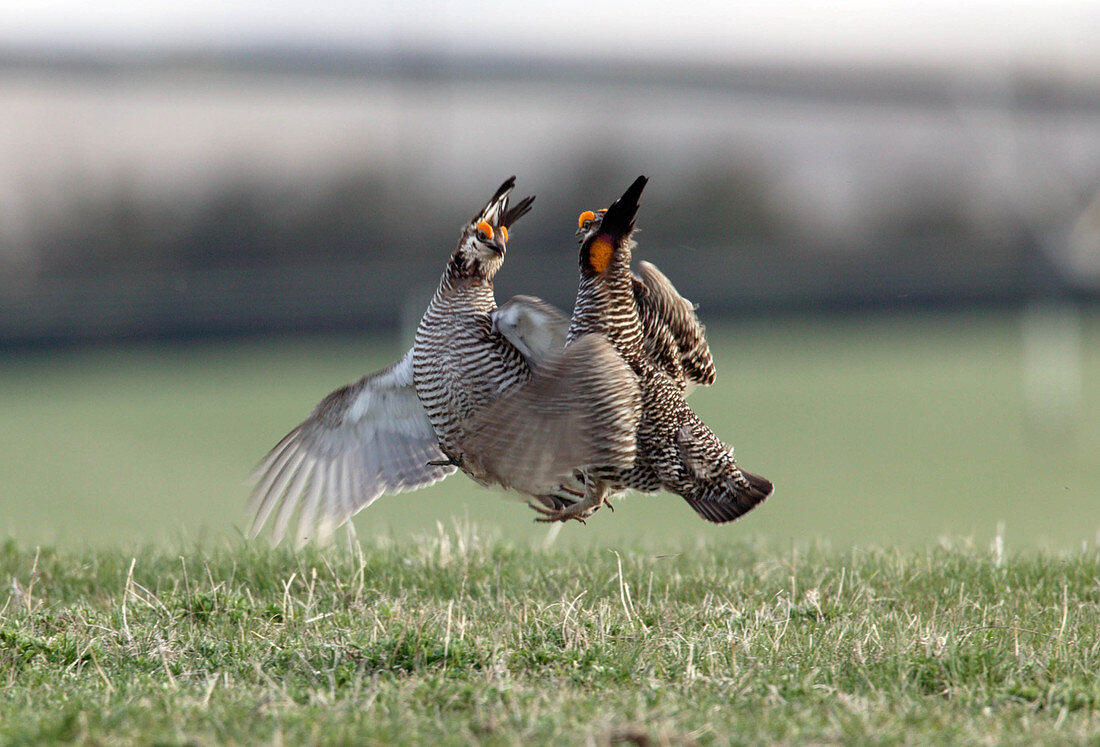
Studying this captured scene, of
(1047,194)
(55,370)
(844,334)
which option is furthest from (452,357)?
(1047,194)

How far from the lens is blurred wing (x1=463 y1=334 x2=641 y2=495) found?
3482mm

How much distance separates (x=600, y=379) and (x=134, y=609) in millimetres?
1505

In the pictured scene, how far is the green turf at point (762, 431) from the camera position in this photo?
44.3 ft

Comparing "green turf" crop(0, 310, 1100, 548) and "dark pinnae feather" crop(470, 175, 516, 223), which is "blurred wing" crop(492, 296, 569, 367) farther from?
"green turf" crop(0, 310, 1100, 548)

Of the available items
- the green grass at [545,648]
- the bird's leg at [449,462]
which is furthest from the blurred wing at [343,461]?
the green grass at [545,648]

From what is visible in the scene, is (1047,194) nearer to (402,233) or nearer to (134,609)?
(402,233)

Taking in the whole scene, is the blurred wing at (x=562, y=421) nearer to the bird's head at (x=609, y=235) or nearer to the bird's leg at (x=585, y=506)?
the bird's leg at (x=585, y=506)

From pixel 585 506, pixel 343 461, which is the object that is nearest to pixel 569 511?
pixel 585 506

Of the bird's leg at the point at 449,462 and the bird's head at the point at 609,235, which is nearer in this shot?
the bird's head at the point at 609,235

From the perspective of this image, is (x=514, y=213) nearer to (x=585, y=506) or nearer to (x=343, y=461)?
(x=585, y=506)

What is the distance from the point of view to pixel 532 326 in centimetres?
409

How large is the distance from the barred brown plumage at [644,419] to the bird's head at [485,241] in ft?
1.22

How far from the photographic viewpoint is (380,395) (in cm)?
470

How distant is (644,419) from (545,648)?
3.76 feet
